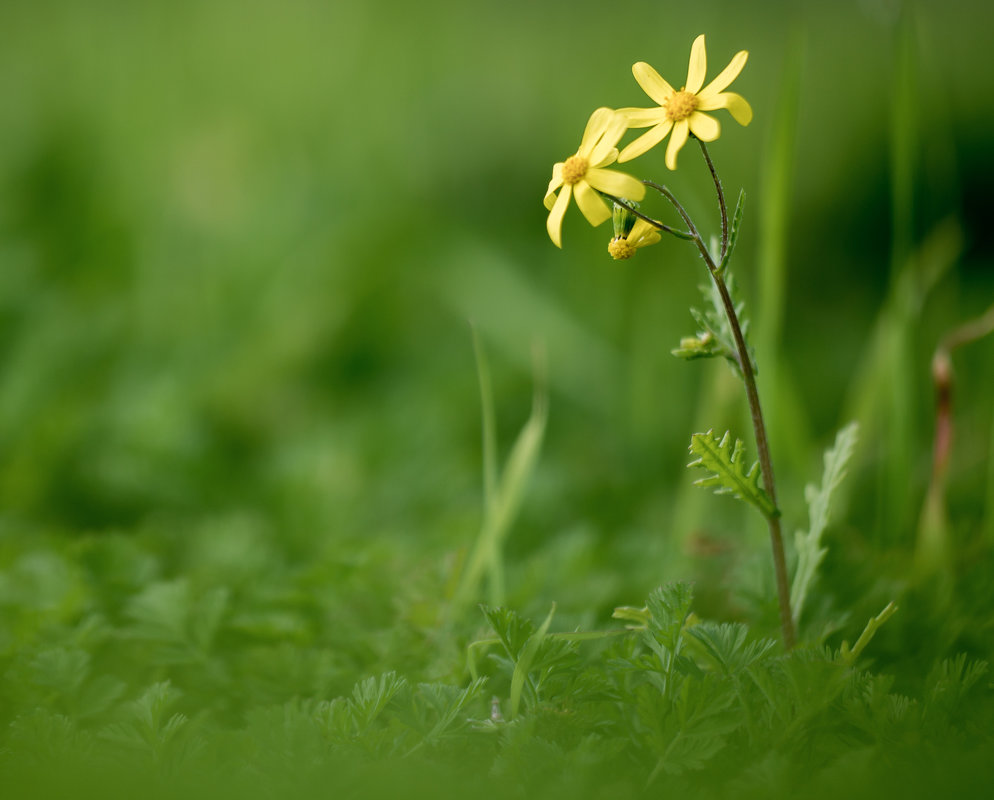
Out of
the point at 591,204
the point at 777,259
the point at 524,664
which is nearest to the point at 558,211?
the point at 591,204

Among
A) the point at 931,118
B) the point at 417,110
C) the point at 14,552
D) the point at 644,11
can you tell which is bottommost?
the point at 14,552

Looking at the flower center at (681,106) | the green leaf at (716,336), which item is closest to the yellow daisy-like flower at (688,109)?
the flower center at (681,106)

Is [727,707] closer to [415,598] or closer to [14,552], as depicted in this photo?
[415,598]

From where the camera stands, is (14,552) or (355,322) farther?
(355,322)

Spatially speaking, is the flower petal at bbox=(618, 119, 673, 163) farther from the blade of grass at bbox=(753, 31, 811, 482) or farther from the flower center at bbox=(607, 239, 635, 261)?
the blade of grass at bbox=(753, 31, 811, 482)

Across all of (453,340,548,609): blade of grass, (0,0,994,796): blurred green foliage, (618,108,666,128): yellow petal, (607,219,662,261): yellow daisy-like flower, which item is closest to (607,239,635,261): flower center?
(607,219,662,261): yellow daisy-like flower

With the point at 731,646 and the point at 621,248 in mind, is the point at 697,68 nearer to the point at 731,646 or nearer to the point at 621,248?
the point at 621,248

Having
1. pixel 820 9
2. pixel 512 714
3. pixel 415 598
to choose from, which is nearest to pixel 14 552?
pixel 415 598
